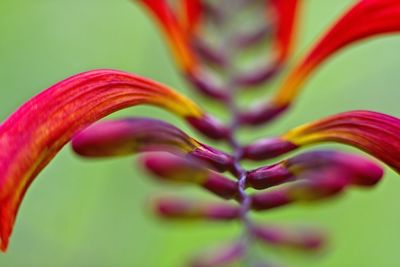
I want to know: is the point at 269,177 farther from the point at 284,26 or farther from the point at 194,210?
the point at 284,26

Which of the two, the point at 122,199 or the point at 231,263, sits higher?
the point at 122,199

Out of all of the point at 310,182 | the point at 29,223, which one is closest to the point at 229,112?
the point at 310,182

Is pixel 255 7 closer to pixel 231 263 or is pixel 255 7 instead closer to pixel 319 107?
pixel 319 107

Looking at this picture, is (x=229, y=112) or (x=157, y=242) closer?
(x=229, y=112)

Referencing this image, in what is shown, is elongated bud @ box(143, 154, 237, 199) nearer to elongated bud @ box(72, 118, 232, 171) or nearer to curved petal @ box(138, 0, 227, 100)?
elongated bud @ box(72, 118, 232, 171)

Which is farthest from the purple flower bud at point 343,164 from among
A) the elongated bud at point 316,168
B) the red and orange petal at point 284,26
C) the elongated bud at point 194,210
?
the red and orange petal at point 284,26

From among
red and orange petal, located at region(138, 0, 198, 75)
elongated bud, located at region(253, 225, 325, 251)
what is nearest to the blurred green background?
elongated bud, located at region(253, 225, 325, 251)

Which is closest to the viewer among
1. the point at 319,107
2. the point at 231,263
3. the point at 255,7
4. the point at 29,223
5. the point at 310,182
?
the point at 310,182

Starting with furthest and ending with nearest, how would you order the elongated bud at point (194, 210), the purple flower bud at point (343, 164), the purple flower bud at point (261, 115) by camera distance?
1. the purple flower bud at point (261, 115)
2. the elongated bud at point (194, 210)
3. the purple flower bud at point (343, 164)

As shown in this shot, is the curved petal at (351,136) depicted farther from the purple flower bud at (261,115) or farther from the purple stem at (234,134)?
the purple flower bud at (261,115)
